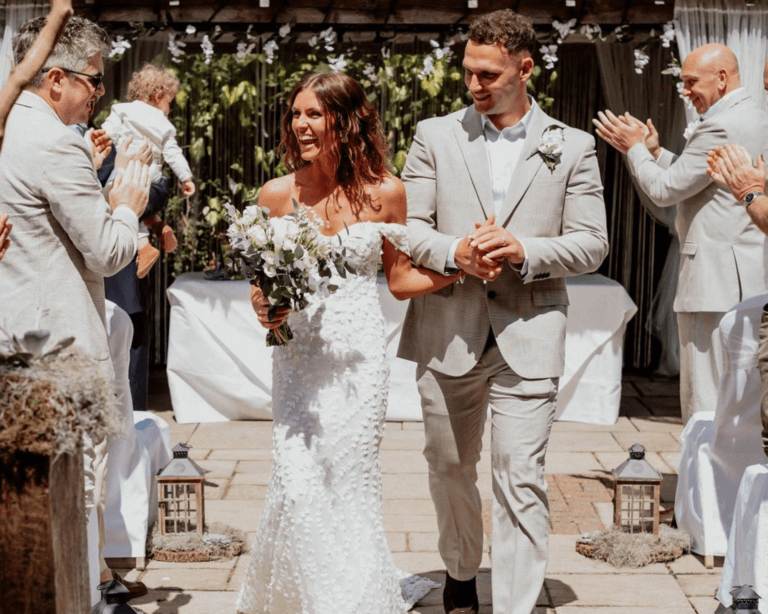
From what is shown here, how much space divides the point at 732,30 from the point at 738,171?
143 inches

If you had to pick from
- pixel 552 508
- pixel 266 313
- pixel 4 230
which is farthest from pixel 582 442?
pixel 4 230

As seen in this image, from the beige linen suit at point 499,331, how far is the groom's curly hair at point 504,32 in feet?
0.89

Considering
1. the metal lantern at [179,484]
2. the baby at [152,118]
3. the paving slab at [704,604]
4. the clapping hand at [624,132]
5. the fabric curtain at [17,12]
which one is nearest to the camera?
the paving slab at [704,604]

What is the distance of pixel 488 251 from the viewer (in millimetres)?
4012

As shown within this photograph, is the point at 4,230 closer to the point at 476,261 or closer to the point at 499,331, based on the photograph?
the point at 476,261

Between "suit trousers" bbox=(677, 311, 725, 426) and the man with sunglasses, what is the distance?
318 centimetres

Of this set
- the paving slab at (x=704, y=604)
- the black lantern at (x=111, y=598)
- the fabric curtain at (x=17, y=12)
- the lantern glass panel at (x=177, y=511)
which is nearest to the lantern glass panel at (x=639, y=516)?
the paving slab at (x=704, y=604)

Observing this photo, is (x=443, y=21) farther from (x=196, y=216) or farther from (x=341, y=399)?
(x=341, y=399)

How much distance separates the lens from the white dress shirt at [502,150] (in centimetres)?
430

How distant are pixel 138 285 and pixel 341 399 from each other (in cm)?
301

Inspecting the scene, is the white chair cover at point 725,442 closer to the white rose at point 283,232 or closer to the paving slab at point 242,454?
the white rose at point 283,232

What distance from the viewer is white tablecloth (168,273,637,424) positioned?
7.94 meters

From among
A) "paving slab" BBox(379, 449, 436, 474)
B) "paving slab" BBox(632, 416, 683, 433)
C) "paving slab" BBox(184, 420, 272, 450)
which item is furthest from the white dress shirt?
"paving slab" BBox(632, 416, 683, 433)

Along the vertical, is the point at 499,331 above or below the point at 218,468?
above
